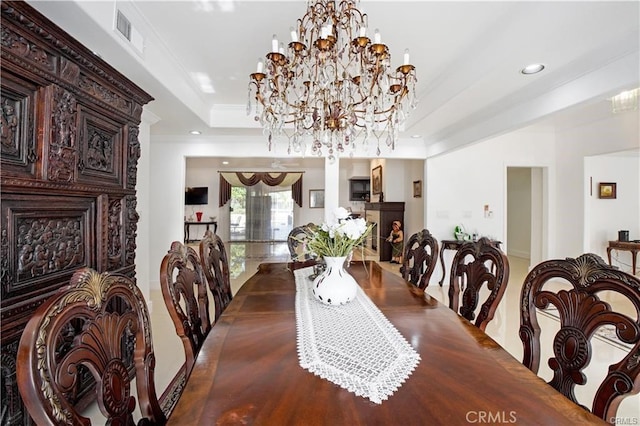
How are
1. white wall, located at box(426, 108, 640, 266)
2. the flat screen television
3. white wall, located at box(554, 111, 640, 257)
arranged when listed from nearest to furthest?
white wall, located at box(554, 111, 640, 257) < white wall, located at box(426, 108, 640, 266) < the flat screen television

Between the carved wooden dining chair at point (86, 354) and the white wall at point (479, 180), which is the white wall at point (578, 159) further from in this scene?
the carved wooden dining chair at point (86, 354)

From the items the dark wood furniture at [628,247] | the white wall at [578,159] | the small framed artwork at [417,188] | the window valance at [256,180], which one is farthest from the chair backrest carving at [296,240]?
the window valance at [256,180]

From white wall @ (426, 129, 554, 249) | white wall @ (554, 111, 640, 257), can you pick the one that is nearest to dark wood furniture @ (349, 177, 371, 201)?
white wall @ (426, 129, 554, 249)

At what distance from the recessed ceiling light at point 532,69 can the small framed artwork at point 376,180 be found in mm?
5384

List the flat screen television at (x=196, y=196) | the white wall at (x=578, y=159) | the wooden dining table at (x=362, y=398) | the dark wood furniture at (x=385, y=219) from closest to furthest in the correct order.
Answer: the wooden dining table at (x=362, y=398) → the white wall at (x=578, y=159) → the dark wood furniture at (x=385, y=219) → the flat screen television at (x=196, y=196)

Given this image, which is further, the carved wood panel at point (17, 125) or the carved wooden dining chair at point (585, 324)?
the carved wood panel at point (17, 125)

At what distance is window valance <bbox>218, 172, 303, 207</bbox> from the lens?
10.3 metres

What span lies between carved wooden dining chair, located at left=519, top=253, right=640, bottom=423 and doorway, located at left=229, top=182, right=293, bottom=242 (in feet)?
31.3

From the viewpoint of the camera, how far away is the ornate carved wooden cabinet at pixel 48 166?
4.59ft

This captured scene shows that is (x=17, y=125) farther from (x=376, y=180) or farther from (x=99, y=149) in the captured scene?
(x=376, y=180)

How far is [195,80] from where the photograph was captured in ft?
10.2

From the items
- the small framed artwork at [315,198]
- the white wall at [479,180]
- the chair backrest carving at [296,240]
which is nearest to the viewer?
the chair backrest carving at [296,240]

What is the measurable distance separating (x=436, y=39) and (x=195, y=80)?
7.41 ft

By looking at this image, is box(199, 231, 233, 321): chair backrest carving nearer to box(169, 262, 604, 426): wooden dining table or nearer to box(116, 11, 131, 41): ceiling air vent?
box(169, 262, 604, 426): wooden dining table
